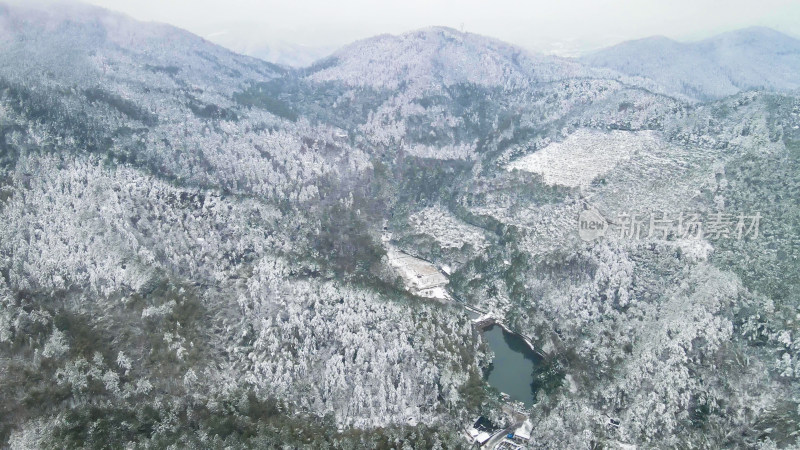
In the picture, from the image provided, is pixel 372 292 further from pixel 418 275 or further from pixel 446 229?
pixel 446 229

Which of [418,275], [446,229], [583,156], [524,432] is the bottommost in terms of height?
[524,432]

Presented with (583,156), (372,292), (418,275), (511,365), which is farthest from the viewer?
(583,156)

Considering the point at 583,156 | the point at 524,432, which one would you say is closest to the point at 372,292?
the point at 524,432

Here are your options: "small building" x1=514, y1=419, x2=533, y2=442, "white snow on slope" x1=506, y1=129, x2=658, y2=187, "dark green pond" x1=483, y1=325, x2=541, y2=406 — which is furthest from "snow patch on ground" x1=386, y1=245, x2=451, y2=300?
"white snow on slope" x1=506, y1=129, x2=658, y2=187

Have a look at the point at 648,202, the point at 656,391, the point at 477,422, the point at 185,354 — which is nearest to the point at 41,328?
the point at 185,354

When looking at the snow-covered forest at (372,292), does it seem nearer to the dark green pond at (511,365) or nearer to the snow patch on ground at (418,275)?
the snow patch on ground at (418,275)

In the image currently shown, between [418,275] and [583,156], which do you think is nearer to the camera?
[418,275]

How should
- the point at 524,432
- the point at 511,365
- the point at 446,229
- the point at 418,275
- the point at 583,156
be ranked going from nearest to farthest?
the point at 524,432, the point at 511,365, the point at 418,275, the point at 446,229, the point at 583,156
